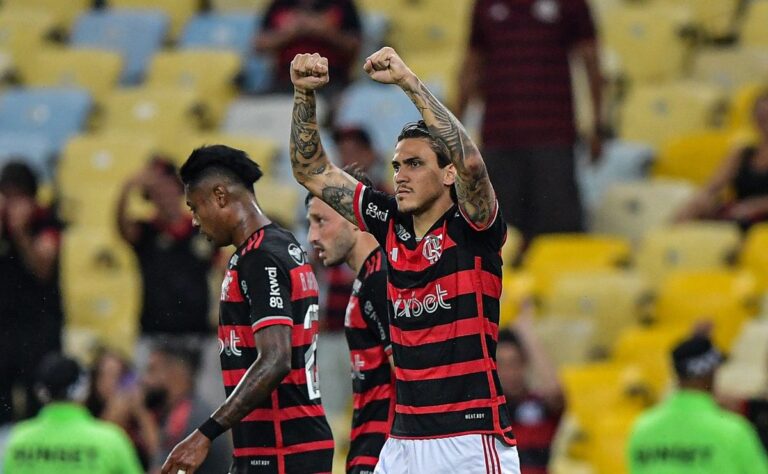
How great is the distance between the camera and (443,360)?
660cm

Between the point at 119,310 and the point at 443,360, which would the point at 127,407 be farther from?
the point at 443,360

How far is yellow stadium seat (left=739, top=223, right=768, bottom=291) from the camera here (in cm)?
1180

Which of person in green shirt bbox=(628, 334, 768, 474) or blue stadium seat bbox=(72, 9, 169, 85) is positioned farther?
blue stadium seat bbox=(72, 9, 169, 85)

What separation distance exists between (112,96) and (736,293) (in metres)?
5.89

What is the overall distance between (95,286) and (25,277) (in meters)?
1.91

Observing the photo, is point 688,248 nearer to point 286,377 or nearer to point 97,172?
point 97,172

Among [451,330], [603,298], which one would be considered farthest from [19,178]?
[451,330]

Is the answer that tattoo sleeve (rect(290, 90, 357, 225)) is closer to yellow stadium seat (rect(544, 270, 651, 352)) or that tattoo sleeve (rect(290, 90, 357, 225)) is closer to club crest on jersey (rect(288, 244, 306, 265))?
club crest on jersey (rect(288, 244, 306, 265))

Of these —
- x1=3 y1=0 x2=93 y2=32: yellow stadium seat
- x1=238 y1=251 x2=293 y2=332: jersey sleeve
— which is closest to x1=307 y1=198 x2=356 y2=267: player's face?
x1=238 y1=251 x2=293 y2=332: jersey sleeve

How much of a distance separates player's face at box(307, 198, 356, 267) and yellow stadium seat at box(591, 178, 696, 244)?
5.38m

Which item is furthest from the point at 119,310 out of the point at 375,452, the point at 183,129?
the point at 375,452

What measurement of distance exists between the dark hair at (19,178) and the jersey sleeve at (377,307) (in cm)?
492

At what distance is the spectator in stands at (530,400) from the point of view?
10617 millimetres

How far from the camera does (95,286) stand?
1385 cm
